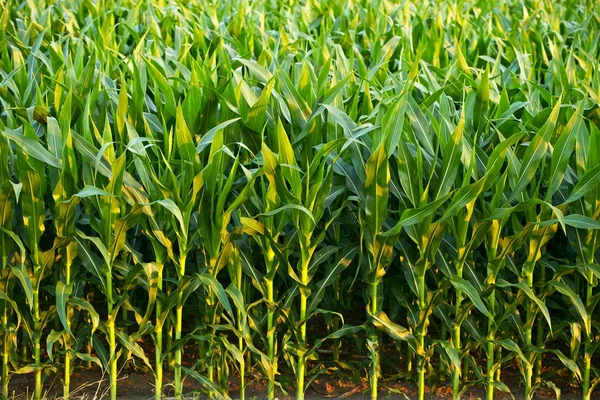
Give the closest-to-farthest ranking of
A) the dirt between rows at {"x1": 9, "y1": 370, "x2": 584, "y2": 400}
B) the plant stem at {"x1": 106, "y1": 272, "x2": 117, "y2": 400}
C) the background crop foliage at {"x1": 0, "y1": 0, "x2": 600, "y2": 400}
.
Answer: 1. the background crop foliage at {"x1": 0, "y1": 0, "x2": 600, "y2": 400}
2. the plant stem at {"x1": 106, "y1": 272, "x2": 117, "y2": 400}
3. the dirt between rows at {"x1": 9, "y1": 370, "x2": 584, "y2": 400}

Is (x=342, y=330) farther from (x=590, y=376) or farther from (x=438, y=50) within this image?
(x=438, y=50)

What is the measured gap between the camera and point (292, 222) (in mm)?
3217

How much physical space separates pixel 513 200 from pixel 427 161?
0.37 meters

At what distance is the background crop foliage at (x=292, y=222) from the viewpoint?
300cm

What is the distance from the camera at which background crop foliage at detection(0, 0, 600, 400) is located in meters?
3.00

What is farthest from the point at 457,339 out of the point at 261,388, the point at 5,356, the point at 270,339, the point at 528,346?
the point at 5,356

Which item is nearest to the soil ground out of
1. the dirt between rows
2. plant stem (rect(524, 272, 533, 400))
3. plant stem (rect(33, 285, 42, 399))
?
the dirt between rows

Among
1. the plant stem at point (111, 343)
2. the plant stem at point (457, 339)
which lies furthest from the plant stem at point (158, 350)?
the plant stem at point (457, 339)

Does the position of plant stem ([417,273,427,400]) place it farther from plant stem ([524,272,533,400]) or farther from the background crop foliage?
plant stem ([524,272,533,400])

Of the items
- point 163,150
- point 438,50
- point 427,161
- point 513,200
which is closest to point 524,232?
point 513,200

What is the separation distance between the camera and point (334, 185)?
320 centimetres

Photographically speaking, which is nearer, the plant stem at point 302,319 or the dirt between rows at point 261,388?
the plant stem at point 302,319

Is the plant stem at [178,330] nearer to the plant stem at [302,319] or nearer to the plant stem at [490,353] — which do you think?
the plant stem at [302,319]

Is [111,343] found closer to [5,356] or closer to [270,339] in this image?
[5,356]
